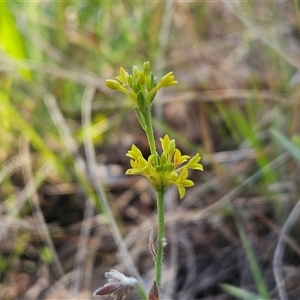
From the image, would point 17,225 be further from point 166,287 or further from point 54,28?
point 54,28

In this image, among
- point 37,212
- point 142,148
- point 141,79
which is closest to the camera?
point 141,79

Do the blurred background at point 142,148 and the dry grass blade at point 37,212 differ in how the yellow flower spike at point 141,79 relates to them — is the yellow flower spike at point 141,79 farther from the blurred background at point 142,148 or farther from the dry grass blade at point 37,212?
the dry grass blade at point 37,212

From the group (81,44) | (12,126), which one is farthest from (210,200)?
(81,44)

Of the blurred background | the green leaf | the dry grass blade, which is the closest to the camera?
the blurred background

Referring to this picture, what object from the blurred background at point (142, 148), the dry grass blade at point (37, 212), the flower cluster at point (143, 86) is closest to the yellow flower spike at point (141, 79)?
the flower cluster at point (143, 86)

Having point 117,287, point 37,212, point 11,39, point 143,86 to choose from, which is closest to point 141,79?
point 143,86

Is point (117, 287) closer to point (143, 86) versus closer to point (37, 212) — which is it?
point (143, 86)

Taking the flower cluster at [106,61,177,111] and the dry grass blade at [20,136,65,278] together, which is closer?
the flower cluster at [106,61,177,111]

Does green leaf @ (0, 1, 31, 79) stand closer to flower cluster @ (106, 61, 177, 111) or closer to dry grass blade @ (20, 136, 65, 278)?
dry grass blade @ (20, 136, 65, 278)

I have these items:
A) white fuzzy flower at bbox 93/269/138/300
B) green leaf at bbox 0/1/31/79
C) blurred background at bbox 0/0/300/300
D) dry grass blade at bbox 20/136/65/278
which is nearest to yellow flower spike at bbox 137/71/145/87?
white fuzzy flower at bbox 93/269/138/300
